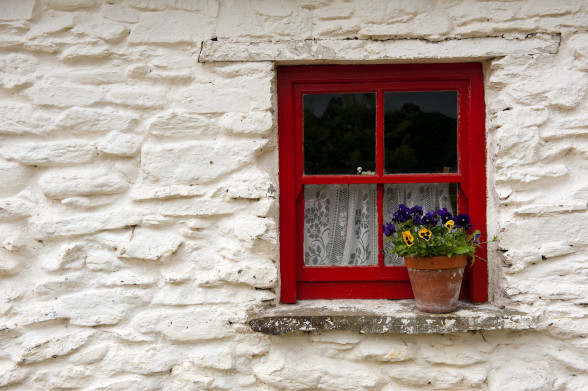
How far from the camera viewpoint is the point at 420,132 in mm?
2400

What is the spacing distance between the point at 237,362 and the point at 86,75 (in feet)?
4.96

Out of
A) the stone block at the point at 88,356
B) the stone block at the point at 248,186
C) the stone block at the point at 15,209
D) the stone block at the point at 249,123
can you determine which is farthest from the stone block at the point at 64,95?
the stone block at the point at 88,356

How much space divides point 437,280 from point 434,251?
133 millimetres

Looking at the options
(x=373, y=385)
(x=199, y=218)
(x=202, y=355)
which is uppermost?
(x=199, y=218)

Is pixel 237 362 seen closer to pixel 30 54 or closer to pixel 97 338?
pixel 97 338

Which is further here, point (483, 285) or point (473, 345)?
point (483, 285)

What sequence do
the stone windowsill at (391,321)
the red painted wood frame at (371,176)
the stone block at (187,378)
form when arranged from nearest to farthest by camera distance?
the stone windowsill at (391,321), the stone block at (187,378), the red painted wood frame at (371,176)

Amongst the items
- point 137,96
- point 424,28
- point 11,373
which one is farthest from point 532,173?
point 11,373

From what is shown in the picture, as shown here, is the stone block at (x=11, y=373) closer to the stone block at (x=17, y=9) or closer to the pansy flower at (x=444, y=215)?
the stone block at (x=17, y=9)

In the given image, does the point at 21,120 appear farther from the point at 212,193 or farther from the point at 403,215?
the point at 403,215

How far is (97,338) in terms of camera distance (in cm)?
221

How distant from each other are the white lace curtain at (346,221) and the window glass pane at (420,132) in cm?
13

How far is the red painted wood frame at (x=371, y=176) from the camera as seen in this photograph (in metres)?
2.33

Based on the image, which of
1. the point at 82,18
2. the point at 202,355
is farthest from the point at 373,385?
the point at 82,18
